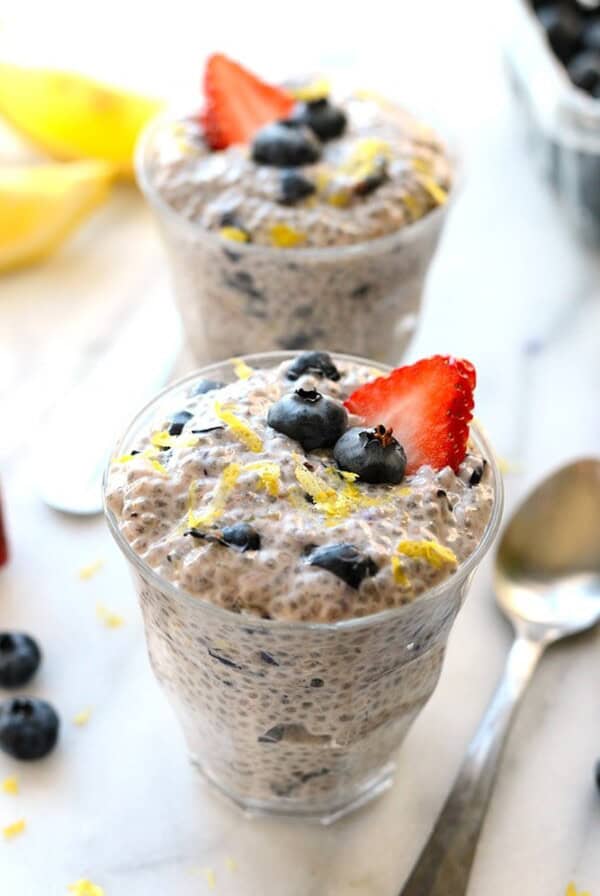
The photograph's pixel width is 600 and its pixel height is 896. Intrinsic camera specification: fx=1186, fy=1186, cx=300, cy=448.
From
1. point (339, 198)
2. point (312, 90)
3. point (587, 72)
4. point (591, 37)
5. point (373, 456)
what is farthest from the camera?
point (591, 37)

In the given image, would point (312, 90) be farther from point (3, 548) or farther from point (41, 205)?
point (3, 548)

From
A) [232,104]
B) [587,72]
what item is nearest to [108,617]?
[232,104]

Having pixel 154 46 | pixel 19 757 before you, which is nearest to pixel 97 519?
pixel 19 757

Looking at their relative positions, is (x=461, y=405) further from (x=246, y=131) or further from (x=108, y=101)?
(x=108, y=101)

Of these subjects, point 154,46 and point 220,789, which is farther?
point 154,46

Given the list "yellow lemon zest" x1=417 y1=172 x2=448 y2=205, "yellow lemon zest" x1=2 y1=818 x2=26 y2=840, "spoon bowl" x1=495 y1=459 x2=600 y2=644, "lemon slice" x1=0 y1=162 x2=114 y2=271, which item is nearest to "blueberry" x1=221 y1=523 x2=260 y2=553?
"yellow lemon zest" x1=2 y1=818 x2=26 y2=840

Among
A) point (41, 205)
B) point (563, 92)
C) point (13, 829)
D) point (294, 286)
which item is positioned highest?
point (563, 92)
